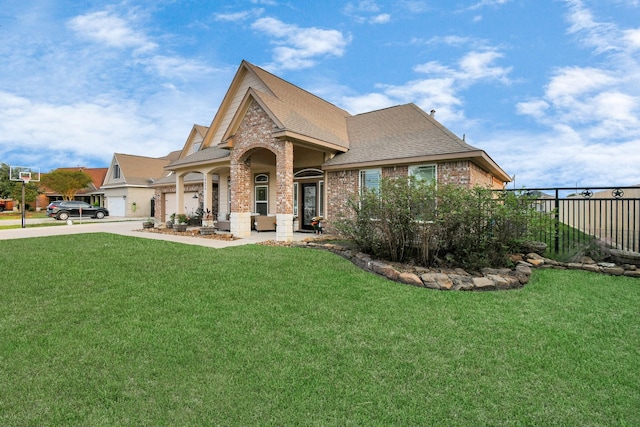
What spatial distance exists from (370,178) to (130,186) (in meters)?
27.3

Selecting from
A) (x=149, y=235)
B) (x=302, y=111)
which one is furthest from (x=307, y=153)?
(x=149, y=235)

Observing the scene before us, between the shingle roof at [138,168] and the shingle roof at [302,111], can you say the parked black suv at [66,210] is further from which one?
the shingle roof at [302,111]

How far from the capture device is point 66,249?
8.89m

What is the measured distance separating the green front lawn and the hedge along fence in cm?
127

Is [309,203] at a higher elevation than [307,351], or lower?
higher

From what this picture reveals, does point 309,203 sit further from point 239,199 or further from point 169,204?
point 169,204

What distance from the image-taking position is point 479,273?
6656 millimetres

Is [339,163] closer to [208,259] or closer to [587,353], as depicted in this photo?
[208,259]

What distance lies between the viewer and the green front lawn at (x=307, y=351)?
257 cm

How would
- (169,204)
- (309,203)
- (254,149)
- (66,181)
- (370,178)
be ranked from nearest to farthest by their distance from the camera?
(370,178) → (254,149) → (309,203) → (169,204) → (66,181)

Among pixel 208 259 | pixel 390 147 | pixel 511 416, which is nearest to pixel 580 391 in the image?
pixel 511 416

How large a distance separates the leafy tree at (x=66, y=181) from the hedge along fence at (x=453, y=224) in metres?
42.0

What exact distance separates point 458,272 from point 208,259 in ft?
19.6

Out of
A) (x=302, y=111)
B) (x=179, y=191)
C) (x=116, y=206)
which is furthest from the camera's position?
(x=116, y=206)
